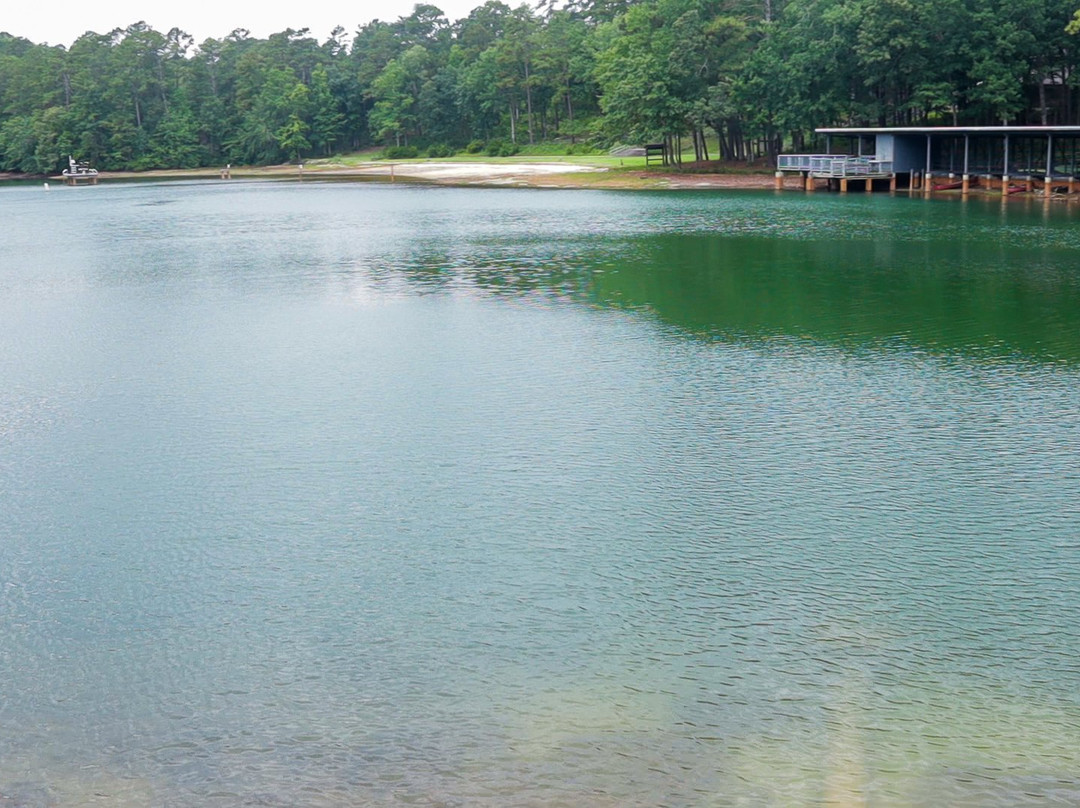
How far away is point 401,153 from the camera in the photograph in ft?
358

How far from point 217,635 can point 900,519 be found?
7.23 metres

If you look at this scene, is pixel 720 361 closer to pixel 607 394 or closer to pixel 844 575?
pixel 607 394

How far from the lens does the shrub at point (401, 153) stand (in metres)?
108

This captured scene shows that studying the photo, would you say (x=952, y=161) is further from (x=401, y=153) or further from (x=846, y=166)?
(x=401, y=153)

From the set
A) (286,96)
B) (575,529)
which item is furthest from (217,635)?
(286,96)

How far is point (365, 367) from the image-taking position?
68.2 ft

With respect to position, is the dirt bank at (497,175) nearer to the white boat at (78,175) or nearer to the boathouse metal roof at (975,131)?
the white boat at (78,175)

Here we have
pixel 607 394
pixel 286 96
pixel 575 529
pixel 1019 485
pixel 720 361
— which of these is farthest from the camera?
pixel 286 96

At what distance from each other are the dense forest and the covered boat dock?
385 centimetres

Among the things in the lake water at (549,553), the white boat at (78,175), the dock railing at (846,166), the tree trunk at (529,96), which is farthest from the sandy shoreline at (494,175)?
the lake water at (549,553)

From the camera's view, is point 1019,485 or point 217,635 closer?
point 217,635


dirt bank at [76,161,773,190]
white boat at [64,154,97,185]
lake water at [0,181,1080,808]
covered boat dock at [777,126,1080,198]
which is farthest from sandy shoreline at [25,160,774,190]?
lake water at [0,181,1080,808]

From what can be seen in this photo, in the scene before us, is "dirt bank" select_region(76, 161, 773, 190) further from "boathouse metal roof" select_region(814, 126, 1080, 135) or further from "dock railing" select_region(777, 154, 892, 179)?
"boathouse metal roof" select_region(814, 126, 1080, 135)

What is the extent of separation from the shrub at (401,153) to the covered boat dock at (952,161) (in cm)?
5273
